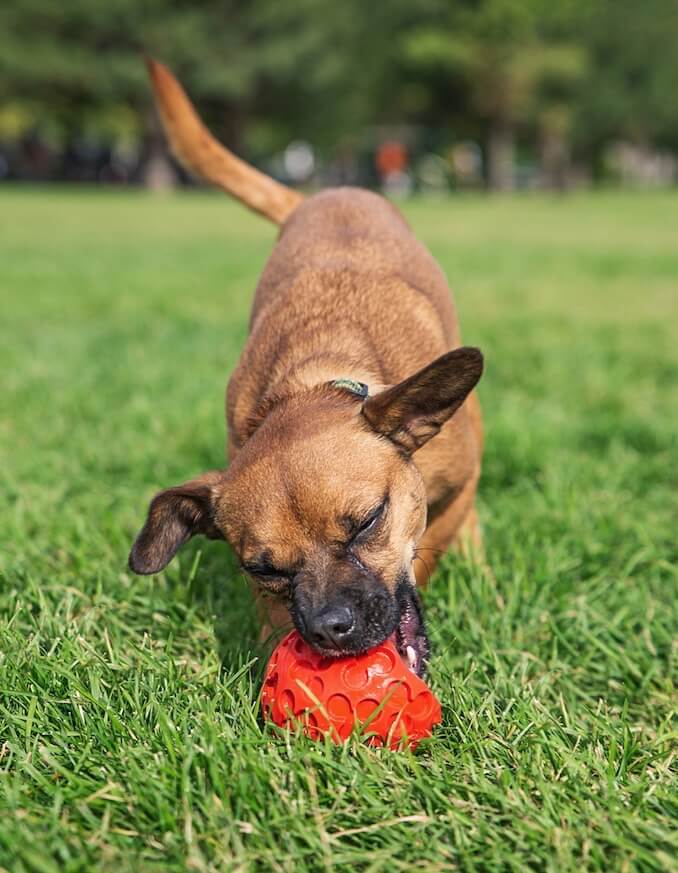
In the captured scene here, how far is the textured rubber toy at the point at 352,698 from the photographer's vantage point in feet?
8.63

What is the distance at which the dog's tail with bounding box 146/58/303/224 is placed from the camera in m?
5.45

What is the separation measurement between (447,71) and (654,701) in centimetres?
5354

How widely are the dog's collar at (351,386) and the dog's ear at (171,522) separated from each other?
1.66 feet

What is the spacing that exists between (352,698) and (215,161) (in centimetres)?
371

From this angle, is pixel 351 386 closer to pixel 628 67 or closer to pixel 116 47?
pixel 116 47

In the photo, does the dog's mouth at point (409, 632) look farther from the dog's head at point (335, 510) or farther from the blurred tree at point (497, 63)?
the blurred tree at point (497, 63)

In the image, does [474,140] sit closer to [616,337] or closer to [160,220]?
[160,220]

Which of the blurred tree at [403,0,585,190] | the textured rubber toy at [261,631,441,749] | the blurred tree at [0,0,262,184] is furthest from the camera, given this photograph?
the blurred tree at [403,0,585,190]

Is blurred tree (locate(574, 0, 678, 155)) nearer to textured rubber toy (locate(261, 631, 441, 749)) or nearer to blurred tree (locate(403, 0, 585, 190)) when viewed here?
blurred tree (locate(403, 0, 585, 190))

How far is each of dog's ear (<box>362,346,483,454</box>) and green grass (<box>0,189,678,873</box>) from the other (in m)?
0.66

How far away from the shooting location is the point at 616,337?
322 inches

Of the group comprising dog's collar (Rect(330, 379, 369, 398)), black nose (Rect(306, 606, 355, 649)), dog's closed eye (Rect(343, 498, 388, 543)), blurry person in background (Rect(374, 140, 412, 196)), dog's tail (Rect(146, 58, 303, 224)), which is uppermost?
dog's tail (Rect(146, 58, 303, 224))

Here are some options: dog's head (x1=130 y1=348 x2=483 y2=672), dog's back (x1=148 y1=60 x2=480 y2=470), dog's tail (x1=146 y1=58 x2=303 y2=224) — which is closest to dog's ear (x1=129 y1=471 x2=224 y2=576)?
dog's head (x1=130 y1=348 x2=483 y2=672)

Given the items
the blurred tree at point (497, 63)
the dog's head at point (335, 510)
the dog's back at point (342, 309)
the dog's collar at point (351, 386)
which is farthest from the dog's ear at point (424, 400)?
the blurred tree at point (497, 63)
